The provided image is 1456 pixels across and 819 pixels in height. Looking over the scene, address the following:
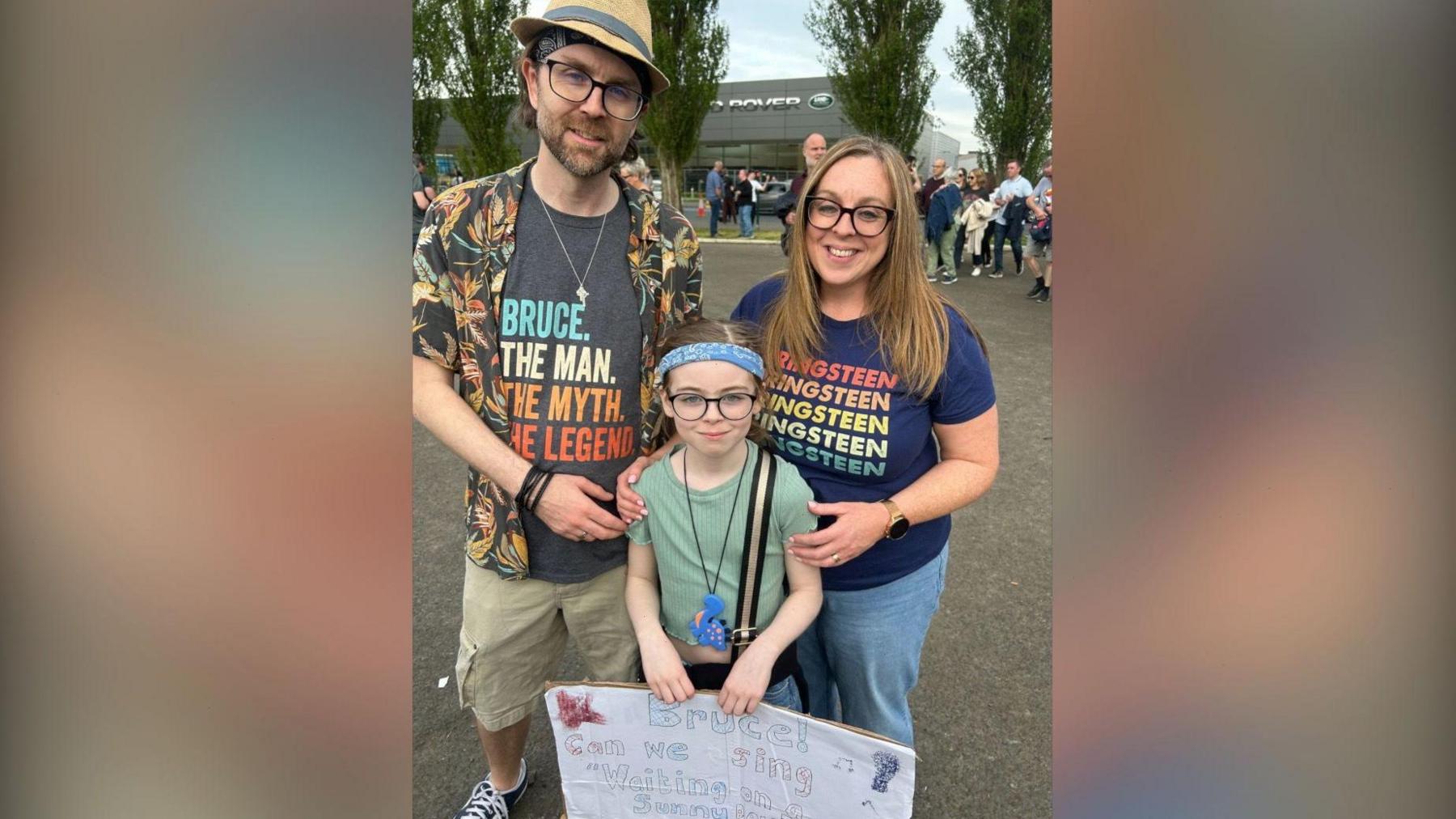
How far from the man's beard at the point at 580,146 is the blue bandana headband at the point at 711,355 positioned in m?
0.40

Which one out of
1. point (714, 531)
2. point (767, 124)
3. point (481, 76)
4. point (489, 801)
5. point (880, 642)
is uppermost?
point (767, 124)

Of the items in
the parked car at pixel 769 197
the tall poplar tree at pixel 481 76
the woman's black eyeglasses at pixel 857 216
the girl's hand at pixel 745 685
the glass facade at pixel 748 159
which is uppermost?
the glass facade at pixel 748 159

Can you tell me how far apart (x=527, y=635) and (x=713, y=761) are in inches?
24.1

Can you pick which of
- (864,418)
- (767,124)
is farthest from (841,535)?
(767,124)

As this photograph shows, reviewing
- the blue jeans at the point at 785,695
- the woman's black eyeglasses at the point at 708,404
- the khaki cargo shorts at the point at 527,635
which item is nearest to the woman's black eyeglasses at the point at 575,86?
the woman's black eyeglasses at the point at 708,404

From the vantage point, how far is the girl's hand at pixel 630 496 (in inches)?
61.7

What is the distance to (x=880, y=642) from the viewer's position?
171 cm

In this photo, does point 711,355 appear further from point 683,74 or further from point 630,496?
point 683,74

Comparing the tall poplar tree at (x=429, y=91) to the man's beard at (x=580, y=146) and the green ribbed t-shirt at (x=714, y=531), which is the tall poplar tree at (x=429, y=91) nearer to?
the man's beard at (x=580, y=146)
